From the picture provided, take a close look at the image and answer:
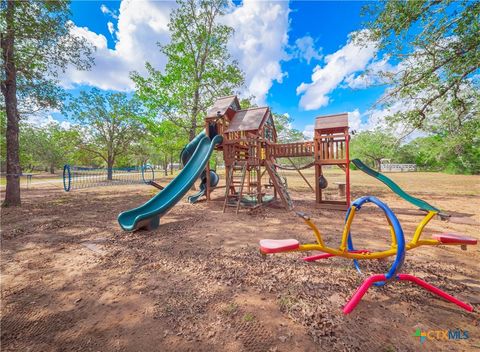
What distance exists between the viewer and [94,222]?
6391 mm

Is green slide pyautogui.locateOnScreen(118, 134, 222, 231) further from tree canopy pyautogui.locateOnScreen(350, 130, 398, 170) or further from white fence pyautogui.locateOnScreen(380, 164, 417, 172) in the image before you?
white fence pyautogui.locateOnScreen(380, 164, 417, 172)

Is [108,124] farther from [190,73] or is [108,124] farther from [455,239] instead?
[455,239]

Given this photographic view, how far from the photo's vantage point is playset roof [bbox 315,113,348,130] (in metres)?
8.45

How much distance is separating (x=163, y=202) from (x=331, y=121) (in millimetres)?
7922

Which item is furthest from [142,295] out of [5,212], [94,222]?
[5,212]

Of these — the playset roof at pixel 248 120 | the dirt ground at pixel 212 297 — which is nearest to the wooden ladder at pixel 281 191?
the playset roof at pixel 248 120

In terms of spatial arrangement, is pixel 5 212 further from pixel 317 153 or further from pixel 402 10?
pixel 402 10

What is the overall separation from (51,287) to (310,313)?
379cm

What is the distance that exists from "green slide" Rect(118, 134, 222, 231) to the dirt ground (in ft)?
1.75

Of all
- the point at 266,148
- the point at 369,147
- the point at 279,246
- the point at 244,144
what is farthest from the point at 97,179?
the point at 369,147

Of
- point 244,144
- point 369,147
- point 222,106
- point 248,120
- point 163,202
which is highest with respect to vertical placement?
point 369,147

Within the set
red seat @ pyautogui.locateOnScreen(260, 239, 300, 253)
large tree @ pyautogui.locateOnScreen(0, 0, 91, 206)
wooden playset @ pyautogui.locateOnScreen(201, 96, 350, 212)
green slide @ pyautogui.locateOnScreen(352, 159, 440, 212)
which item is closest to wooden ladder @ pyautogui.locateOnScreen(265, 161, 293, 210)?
wooden playset @ pyautogui.locateOnScreen(201, 96, 350, 212)

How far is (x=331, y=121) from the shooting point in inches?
347

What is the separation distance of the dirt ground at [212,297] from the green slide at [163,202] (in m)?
0.53
